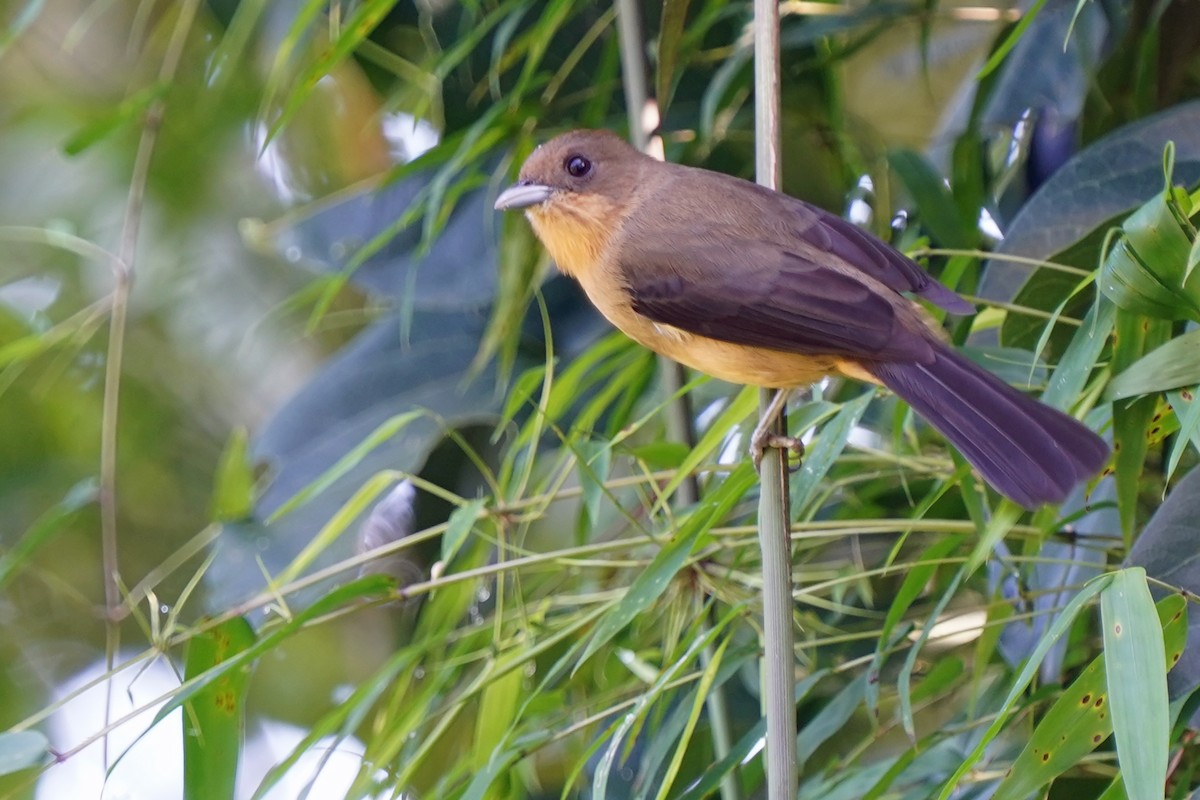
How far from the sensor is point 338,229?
2.68 metres

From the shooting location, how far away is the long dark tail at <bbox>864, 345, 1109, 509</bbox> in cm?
153

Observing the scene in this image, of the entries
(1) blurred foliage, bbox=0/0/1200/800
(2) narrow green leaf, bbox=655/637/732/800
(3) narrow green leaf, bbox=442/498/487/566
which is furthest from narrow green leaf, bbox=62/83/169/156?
(2) narrow green leaf, bbox=655/637/732/800

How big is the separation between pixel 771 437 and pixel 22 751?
1003 millimetres

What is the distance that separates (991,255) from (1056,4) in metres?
0.80

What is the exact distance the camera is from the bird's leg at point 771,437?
175cm

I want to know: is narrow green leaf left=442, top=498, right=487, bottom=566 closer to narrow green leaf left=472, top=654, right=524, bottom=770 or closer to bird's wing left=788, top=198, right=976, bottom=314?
narrow green leaf left=472, top=654, right=524, bottom=770

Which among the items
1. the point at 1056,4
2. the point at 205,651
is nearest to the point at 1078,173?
the point at 1056,4

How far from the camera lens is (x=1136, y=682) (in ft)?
4.00

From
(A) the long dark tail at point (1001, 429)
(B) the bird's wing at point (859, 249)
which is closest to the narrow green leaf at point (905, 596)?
(A) the long dark tail at point (1001, 429)

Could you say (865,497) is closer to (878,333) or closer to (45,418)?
(878,333)

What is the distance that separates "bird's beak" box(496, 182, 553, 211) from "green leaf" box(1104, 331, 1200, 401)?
3.86 ft

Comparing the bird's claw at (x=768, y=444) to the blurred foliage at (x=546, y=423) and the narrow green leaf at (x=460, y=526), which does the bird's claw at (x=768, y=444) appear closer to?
the blurred foliage at (x=546, y=423)

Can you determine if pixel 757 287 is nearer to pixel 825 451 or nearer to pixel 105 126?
pixel 825 451

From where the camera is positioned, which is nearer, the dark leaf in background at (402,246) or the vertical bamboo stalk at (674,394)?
the vertical bamboo stalk at (674,394)
